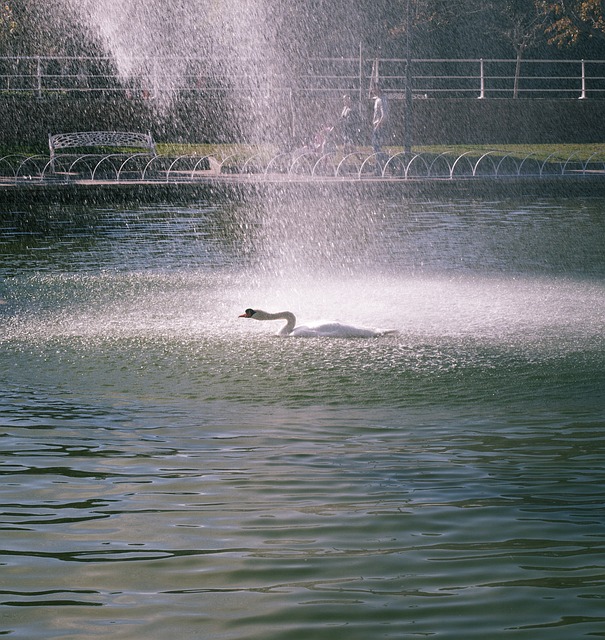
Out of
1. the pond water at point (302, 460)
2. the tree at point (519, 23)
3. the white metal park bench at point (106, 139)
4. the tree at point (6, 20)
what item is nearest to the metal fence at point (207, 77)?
the tree at point (6, 20)

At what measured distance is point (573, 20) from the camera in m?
35.4

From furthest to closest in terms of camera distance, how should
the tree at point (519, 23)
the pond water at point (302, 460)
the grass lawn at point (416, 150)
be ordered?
the tree at point (519, 23), the grass lawn at point (416, 150), the pond water at point (302, 460)

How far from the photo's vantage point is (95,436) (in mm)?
6973

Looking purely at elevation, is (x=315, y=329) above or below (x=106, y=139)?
below

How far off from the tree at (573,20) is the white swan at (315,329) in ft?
85.6

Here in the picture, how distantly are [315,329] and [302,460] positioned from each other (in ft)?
11.7

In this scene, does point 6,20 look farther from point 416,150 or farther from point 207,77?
point 416,150

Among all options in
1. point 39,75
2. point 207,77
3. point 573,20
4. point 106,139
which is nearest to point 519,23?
point 573,20

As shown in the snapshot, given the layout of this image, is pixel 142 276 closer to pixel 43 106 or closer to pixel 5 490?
pixel 5 490

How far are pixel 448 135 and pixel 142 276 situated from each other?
20.1 m

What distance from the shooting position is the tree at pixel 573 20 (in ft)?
112

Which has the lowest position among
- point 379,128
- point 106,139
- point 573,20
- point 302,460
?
point 302,460

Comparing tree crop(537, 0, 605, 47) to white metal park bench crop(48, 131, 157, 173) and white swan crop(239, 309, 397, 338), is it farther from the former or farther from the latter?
white swan crop(239, 309, 397, 338)

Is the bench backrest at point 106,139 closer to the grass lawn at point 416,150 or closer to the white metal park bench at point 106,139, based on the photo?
the white metal park bench at point 106,139
